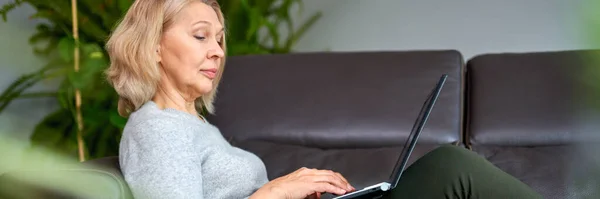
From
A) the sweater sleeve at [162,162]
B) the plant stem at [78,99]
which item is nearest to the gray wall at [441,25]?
the plant stem at [78,99]

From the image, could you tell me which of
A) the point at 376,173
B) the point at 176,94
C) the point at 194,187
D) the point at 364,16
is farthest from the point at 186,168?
the point at 364,16

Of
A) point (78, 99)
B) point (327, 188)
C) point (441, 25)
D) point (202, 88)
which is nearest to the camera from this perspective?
point (327, 188)

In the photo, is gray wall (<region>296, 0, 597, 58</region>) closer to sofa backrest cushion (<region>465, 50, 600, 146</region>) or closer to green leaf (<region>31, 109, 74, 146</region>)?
sofa backrest cushion (<region>465, 50, 600, 146</region>)

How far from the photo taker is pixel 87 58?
1.98 m

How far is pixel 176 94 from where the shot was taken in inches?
45.4

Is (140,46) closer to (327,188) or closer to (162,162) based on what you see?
(162,162)

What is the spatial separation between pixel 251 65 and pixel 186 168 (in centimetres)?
71

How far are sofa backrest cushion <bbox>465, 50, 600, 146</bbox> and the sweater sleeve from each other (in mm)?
759

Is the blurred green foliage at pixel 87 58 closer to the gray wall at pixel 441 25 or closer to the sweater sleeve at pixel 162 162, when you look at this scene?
the gray wall at pixel 441 25

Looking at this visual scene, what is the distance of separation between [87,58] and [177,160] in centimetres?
116

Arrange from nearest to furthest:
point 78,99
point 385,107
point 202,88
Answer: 1. point 202,88
2. point 385,107
3. point 78,99

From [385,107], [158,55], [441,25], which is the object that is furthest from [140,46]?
Result: [441,25]

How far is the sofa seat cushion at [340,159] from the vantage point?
1.35 metres

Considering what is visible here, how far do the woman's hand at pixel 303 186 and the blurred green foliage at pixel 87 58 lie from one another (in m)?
1.08
